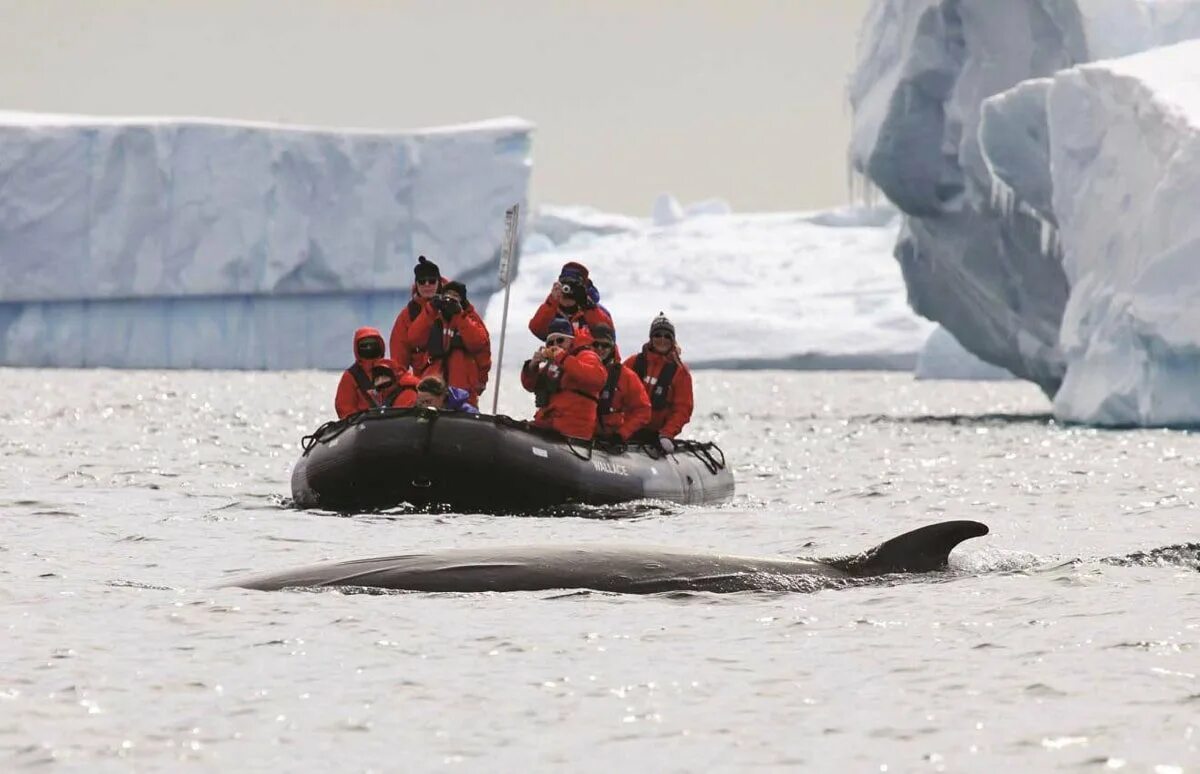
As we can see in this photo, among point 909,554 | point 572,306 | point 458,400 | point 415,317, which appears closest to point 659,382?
point 572,306

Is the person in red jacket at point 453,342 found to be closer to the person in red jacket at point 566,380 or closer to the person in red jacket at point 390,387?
the person in red jacket at point 390,387

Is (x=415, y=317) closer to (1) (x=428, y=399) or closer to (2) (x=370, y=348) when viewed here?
(2) (x=370, y=348)

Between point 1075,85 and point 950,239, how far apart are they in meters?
7.17

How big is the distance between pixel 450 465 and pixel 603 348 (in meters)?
1.45

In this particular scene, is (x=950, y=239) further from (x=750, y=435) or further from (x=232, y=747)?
(x=232, y=747)

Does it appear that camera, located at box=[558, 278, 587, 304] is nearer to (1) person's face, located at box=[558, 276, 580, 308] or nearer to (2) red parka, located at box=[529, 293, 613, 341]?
(1) person's face, located at box=[558, 276, 580, 308]

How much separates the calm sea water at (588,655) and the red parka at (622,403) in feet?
2.32

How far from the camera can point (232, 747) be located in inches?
207

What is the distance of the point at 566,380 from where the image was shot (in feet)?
41.5

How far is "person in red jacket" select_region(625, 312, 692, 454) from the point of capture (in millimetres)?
13828

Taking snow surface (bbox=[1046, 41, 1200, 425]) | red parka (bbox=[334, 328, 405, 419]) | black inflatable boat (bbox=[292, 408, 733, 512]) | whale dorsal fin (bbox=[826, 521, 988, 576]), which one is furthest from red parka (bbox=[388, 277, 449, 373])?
snow surface (bbox=[1046, 41, 1200, 425])

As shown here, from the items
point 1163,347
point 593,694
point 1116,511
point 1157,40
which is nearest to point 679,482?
point 1116,511

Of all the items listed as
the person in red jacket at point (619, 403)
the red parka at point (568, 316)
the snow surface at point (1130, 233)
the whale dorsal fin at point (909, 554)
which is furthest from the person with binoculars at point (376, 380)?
the snow surface at point (1130, 233)

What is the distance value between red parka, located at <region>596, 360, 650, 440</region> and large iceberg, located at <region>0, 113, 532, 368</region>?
116ft
